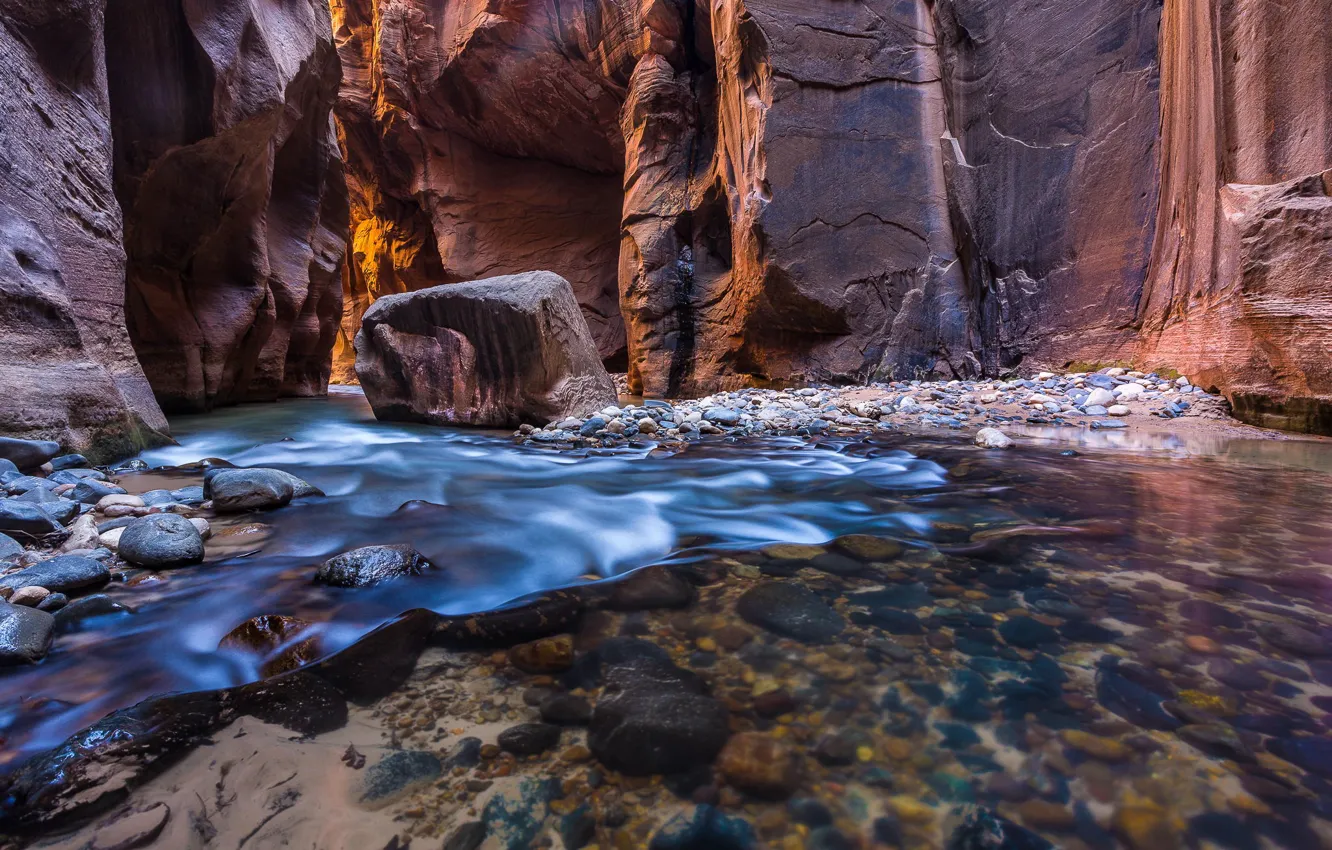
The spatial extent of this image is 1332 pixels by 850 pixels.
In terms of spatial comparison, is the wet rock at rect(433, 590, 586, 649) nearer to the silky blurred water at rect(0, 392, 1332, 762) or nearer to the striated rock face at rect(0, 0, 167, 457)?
the silky blurred water at rect(0, 392, 1332, 762)

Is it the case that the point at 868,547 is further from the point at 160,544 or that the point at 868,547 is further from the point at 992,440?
the point at 992,440

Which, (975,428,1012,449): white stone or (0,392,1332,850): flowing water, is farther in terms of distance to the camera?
(975,428,1012,449): white stone

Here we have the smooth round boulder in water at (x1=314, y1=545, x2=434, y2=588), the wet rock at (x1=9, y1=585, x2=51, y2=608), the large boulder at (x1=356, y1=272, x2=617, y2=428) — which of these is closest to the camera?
the wet rock at (x1=9, y1=585, x2=51, y2=608)

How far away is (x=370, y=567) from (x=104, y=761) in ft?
2.54

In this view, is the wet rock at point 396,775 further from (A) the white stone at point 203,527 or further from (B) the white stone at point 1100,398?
(B) the white stone at point 1100,398

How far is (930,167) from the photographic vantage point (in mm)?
7031

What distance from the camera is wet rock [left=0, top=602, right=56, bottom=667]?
1.16m

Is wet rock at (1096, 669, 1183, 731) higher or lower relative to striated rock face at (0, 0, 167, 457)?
lower

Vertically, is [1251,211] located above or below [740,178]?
below

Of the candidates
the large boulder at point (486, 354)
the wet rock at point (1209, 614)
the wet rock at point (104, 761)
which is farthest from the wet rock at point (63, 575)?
the large boulder at point (486, 354)

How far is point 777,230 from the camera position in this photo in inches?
283

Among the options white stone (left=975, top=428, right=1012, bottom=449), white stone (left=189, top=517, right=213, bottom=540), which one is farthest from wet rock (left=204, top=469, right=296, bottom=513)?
white stone (left=975, top=428, right=1012, bottom=449)

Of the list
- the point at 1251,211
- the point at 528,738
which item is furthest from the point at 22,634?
the point at 1251,211

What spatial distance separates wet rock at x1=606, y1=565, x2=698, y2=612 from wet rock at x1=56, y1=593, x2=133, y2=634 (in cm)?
116
